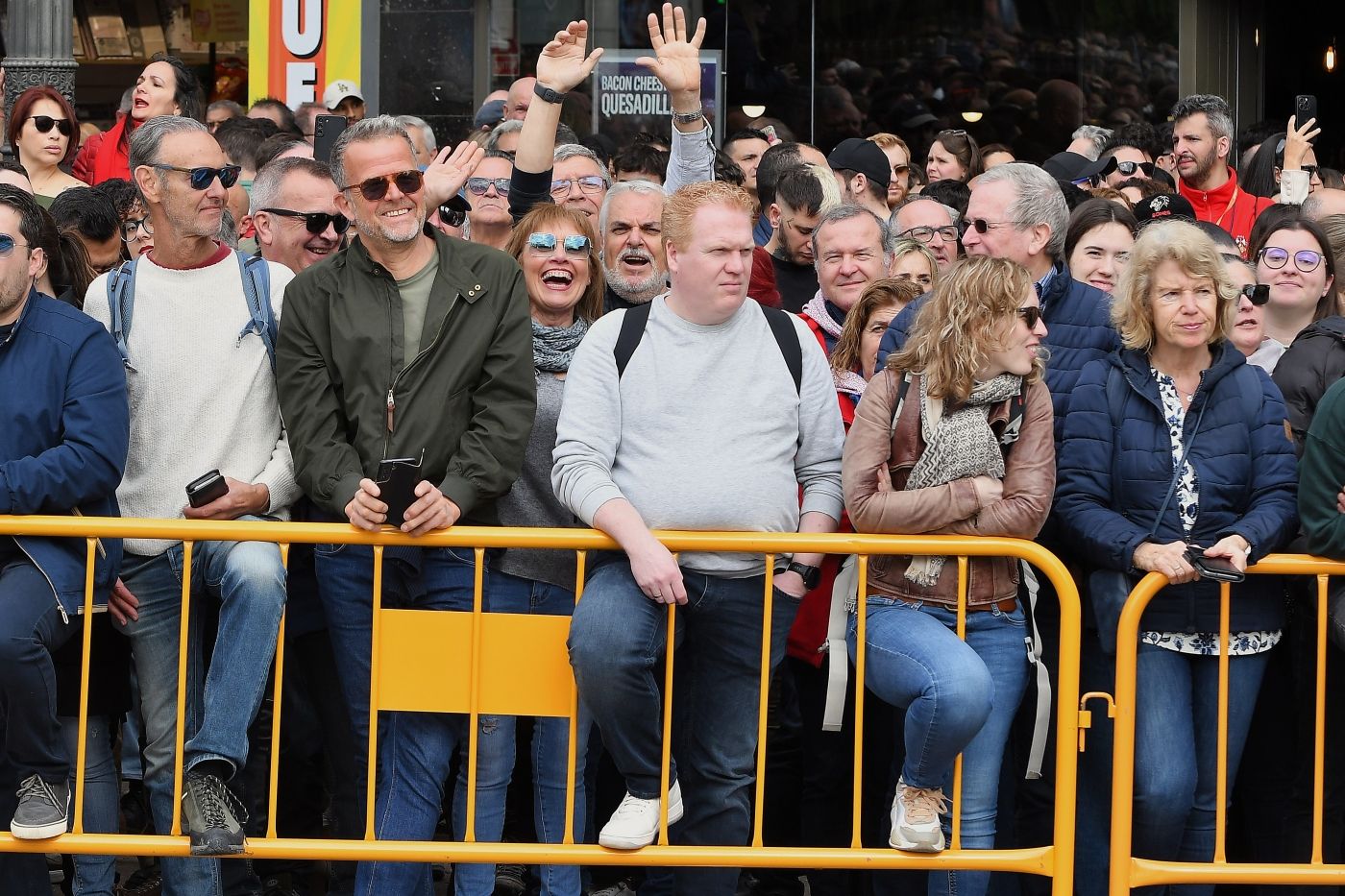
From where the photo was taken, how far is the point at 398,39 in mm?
14211

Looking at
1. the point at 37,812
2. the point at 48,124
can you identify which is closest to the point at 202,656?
the point at 37,812

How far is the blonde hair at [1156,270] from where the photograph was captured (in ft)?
16.9

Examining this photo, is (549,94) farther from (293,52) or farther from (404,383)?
(293,52)

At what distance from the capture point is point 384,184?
5.08 m

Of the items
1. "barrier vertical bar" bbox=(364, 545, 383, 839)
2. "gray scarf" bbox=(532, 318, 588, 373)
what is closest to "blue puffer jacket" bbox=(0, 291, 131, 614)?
"barrier vertical bar" bbox=(364, 545, 383, 839)

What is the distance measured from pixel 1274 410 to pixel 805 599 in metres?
1.57

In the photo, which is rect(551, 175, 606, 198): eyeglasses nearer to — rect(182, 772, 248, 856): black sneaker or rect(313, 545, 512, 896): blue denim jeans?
rect(313, 545, 512, 896): blue denim jeans

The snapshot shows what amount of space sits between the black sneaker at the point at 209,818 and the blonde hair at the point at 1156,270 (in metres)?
2.93

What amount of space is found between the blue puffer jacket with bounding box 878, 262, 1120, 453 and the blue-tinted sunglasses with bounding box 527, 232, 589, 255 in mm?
986

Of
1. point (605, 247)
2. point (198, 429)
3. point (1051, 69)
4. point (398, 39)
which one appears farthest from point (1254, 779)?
point (1051, 69)

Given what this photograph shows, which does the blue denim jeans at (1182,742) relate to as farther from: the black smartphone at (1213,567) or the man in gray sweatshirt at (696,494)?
the man in gray sweatshirt at (696,494)

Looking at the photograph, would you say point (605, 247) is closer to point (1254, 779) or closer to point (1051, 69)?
point (1254, 779)

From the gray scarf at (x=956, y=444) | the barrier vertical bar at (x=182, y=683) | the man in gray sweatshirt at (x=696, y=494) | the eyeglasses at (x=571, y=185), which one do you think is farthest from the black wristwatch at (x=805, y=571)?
the eyeglasses at (x=571, y=185)

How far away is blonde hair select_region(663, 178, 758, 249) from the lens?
496cm
